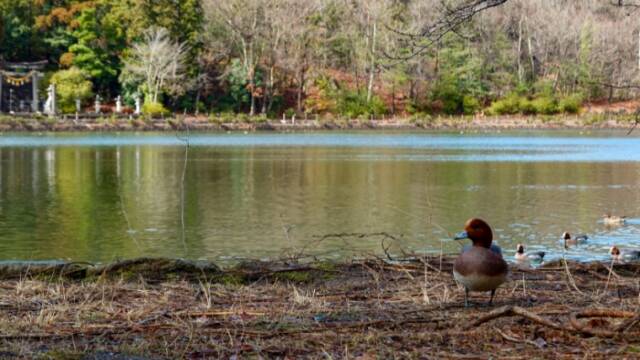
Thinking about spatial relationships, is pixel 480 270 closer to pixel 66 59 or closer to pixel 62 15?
pixel 66 59

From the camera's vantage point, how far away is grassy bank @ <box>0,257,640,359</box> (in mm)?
3820

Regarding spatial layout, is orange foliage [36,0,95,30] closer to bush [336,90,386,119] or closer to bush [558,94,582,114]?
bush [336,90,386,119]

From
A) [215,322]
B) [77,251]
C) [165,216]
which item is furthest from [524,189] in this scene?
[215,322]

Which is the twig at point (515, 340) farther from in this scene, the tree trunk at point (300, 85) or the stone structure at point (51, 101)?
the tree trunk at point (300, 85)

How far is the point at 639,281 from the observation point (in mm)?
5707

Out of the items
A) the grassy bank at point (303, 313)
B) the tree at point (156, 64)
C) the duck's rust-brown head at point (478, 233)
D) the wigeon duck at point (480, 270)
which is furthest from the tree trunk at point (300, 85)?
the wigeon duck at point (480, 270)

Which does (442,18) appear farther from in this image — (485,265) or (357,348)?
(357,348)

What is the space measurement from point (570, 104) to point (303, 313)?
63323 mm

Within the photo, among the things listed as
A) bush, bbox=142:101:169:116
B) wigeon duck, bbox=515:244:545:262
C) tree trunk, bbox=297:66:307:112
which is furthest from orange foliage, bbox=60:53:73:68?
wigeon duck, bbox=515:244:545:262

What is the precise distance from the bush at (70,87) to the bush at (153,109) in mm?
3862

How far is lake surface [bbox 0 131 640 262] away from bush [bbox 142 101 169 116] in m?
14.5

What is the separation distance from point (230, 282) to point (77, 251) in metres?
8.17

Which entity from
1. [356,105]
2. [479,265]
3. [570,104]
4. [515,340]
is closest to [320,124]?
[356,105]

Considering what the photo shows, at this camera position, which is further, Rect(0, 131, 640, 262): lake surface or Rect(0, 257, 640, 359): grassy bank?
Rect(0, 131, 640, 262): lake surface
